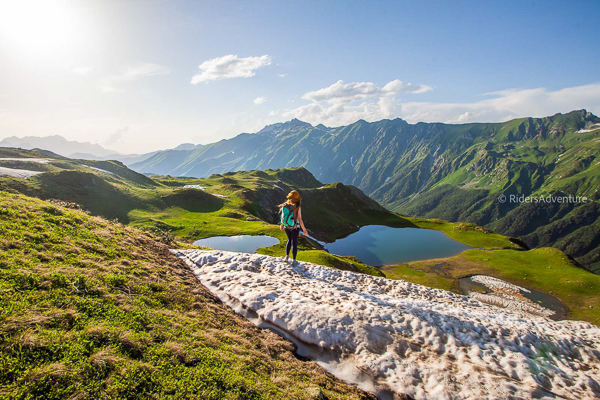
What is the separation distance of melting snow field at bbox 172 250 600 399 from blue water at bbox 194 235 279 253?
21363 millimetres

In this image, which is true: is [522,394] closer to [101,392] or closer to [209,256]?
[101,392]

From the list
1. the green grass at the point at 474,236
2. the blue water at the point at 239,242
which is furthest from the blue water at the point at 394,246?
the blue water at the point at 239,242

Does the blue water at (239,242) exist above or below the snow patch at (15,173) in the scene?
below

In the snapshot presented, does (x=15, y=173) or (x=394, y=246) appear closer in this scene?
(x=15, y=173)

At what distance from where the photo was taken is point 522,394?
10117mm

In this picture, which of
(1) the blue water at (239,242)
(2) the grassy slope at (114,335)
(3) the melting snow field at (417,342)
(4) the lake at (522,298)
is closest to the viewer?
(2) the grassy slope at (114,335)

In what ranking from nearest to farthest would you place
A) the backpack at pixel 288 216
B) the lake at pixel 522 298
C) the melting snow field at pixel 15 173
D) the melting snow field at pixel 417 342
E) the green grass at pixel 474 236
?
the melting snow field at pixel 417 342 → the backpack at pixel 288 216 → the melting snow field at pixel 15 173 → the lake at pixel 522 298 → the green grass at pixel 474 236

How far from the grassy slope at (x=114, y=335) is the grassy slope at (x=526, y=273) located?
68501mm

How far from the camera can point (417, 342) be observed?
1269 centimetres

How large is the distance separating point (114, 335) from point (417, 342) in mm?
12747

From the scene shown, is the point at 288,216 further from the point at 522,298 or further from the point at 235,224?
the point at 522,298

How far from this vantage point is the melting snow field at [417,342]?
34.4 feet

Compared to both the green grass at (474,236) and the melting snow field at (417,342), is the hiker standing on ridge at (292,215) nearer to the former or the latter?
the melting snow field at (417,342)

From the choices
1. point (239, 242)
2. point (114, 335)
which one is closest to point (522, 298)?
point (239, 242)
